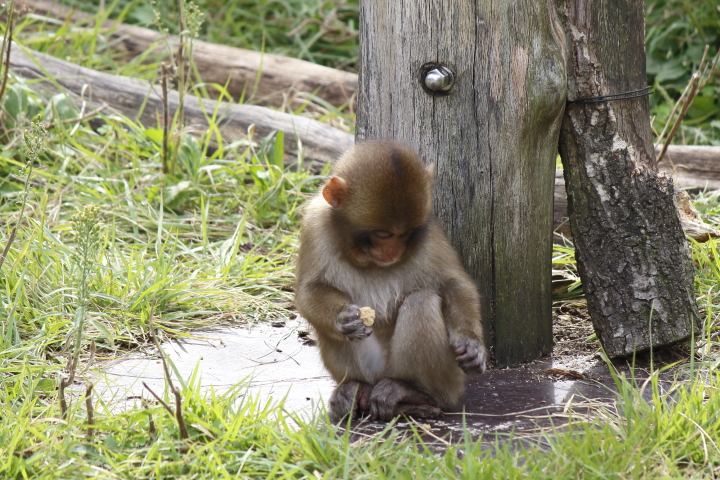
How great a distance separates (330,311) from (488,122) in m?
1.22

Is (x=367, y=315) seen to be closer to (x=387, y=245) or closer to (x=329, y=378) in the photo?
(x=387, y=245)

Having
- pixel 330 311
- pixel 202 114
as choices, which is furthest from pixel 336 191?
pixel 202 114

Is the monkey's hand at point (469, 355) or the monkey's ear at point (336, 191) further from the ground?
the monkey's ear at point (336, 191)

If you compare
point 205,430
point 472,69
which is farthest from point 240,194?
point 205,430

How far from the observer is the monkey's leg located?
3.66 metres

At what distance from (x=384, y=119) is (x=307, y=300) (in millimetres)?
1048

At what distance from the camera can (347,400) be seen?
148 inches

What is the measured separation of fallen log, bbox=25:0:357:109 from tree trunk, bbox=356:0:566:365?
3944mm

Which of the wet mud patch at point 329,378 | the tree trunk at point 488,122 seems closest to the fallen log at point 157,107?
the wet mud patch at point 329,378

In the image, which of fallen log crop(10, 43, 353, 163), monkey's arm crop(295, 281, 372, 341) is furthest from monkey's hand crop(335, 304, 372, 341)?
fallen log crop(10, 43, 353, 163)

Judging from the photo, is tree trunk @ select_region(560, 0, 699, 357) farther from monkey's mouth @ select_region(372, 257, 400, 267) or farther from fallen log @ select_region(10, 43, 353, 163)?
fallen log @ select_region(10, 43, 353, 163)

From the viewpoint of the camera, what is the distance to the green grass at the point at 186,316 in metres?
3.04

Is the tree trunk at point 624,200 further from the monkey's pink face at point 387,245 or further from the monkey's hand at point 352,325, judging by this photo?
the monkey's hand at point 352,325

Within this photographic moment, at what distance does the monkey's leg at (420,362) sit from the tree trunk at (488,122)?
2.14 feet
